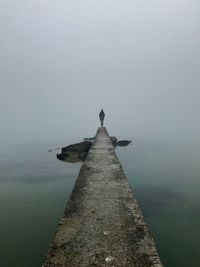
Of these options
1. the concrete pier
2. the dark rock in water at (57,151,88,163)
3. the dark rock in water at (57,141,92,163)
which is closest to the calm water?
the dark rock in water at (57,151,88,163)

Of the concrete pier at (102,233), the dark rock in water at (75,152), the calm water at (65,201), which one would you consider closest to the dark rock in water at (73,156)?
the dark rock in water at (75,152)

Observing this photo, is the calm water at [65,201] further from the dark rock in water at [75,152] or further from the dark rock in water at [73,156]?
the dark rock in water at [75,152]

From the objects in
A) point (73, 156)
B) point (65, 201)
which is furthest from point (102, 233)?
point (73, 156)

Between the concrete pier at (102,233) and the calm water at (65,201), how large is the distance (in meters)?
1.60

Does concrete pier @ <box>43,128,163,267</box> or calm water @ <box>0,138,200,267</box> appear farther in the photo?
calm water @ <box>0,138,200,267</box>

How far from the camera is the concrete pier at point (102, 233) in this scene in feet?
15.8

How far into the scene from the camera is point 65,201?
12383 mm

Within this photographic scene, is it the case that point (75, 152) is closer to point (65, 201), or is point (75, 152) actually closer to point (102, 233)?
point (65, 201)

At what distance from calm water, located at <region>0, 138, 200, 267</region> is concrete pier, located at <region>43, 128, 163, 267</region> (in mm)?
1601

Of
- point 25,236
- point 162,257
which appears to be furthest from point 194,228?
point 25,236

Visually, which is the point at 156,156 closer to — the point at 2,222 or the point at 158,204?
the point at 158,204

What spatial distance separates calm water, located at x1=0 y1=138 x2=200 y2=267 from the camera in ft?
26.1

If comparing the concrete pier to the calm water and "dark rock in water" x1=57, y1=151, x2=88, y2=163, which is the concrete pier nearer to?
the calm water

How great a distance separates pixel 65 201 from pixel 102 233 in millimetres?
6827
